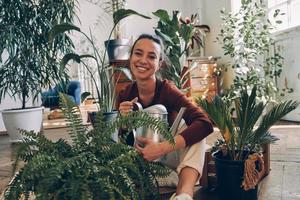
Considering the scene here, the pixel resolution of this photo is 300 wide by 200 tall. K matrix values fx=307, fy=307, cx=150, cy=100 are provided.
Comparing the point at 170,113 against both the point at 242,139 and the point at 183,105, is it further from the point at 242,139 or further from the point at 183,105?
the point at 242,139

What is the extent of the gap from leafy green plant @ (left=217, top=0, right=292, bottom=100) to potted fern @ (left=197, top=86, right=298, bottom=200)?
1.79m

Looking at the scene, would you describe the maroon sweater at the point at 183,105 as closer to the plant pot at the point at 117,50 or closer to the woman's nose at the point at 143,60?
the woman's nose at the point at 143,60

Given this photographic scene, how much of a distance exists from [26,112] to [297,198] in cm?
255

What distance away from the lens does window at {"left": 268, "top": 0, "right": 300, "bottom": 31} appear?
324cm

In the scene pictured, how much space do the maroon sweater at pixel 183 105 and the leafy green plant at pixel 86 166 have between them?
1.25 feet

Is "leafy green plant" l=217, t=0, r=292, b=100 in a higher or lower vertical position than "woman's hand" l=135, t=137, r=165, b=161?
higher

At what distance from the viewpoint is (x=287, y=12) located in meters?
3.37

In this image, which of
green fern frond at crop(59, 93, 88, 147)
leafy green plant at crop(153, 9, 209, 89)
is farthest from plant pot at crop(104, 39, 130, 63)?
green fern frond at crop(59, 93, 88, 147)

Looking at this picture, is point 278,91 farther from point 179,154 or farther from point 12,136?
point 12,136

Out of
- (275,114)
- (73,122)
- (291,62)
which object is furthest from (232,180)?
(291,62)

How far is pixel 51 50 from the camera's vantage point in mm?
3078

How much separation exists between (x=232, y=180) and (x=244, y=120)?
26 cm

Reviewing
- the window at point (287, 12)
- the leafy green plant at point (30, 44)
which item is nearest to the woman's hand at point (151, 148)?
the leafy green plant at point (30, 44)

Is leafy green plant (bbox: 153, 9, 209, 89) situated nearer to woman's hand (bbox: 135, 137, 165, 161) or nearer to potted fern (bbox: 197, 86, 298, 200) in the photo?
potted fern (bbox: 197, 86, 298, 200)
